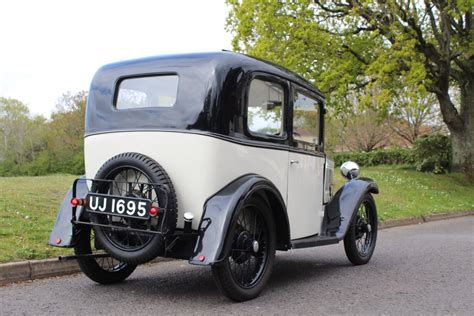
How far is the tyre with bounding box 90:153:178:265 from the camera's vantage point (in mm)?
4301

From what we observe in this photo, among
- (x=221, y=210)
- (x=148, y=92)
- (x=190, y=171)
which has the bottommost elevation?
(x=221, y=210)

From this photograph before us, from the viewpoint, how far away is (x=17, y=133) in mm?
46125

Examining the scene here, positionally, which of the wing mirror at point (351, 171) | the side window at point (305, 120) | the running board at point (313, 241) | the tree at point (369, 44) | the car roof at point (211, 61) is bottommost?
the running board at point (313, 241)

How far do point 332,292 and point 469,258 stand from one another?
117 inches

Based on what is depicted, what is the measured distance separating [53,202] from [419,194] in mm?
11261

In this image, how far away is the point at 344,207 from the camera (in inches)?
245

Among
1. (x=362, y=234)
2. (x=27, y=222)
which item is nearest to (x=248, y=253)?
(x=362, y=234)

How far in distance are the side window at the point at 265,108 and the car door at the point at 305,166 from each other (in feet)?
0.63

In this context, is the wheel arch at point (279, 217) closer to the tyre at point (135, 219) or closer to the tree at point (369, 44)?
the tyre at point (135, 219)

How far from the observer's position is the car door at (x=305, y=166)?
5445mm


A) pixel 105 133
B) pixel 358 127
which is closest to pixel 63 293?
pixel 105 133

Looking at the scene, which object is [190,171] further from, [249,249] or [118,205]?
[249,249]

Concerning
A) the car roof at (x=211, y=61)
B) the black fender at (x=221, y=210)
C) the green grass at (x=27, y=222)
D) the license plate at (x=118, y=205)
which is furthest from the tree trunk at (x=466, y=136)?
the license plate at (x=118, y=205)

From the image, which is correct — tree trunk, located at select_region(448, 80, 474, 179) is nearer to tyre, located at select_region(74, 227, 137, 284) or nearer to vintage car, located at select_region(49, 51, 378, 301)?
vintage car, located at select_region(49, 51, 378, 301)
